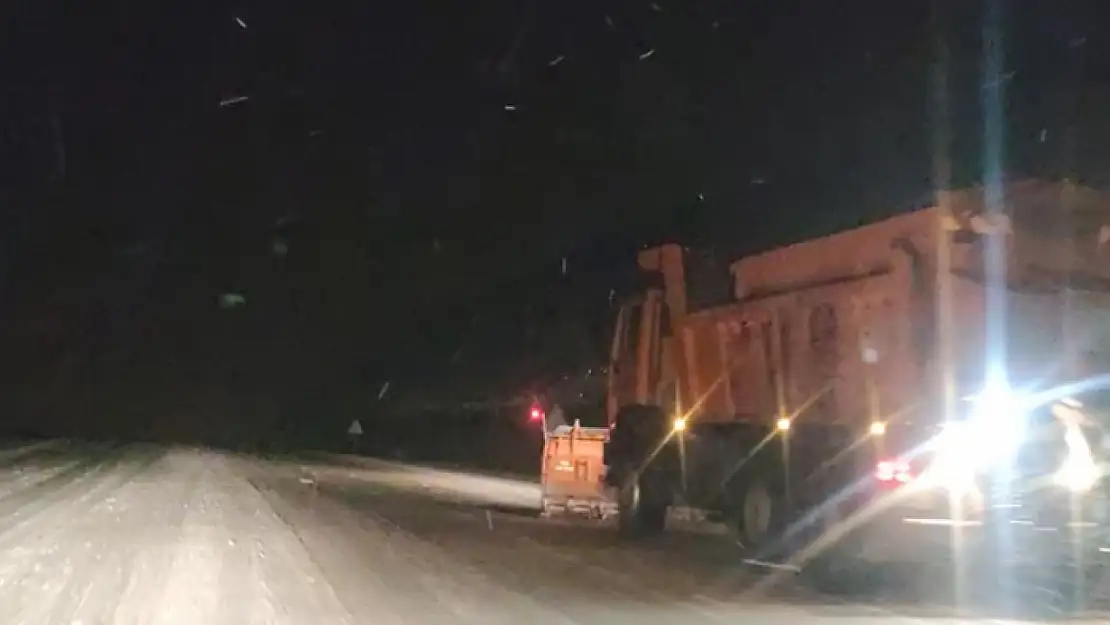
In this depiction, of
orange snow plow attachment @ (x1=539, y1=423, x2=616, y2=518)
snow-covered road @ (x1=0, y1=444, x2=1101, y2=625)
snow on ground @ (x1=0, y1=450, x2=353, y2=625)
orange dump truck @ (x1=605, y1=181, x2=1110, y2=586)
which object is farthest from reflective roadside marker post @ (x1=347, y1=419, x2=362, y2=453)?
orange dump truck @ (x1=605, y1=181, x2=1110, y2=586)

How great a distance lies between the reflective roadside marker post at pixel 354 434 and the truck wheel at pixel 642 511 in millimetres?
34407

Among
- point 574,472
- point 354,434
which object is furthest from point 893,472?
point 354,434

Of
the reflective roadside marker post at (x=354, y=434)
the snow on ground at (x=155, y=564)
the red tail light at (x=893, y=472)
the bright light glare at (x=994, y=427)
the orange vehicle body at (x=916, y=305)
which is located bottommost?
the snow on ground at (x=155, y=564)

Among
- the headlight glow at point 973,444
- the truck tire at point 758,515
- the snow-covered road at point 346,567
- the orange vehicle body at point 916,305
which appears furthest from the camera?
the truck tire at point 758,515

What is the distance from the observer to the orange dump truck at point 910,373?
13.3m

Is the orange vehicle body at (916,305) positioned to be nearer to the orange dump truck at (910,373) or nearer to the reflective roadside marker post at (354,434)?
the orange dump truck at (910,373)

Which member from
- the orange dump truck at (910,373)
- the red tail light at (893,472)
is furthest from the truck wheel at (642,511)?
the red tail light at (893,472)

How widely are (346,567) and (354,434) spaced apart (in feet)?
136

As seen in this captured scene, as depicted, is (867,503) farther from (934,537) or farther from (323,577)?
(323,577)

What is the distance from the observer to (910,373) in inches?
571

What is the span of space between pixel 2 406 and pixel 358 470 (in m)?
43.5

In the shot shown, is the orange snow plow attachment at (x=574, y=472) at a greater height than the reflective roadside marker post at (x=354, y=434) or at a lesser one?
lesser

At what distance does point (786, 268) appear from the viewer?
1758cm

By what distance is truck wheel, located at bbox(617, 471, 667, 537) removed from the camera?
1992cm
